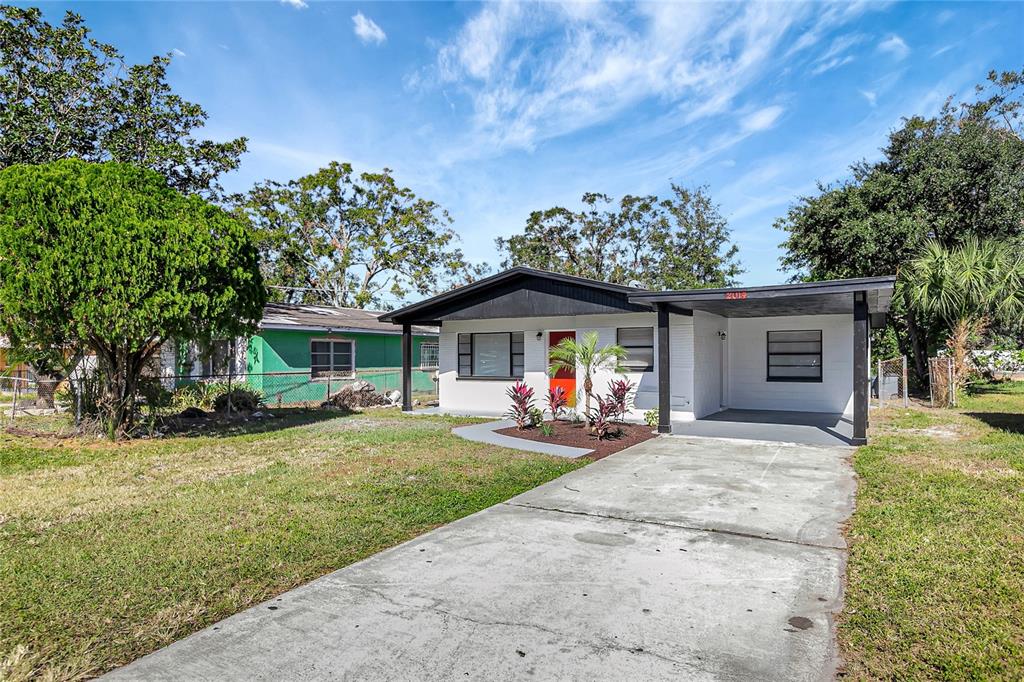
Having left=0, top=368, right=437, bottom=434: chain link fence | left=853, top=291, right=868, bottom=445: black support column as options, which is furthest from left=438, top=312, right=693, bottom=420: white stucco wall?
left=853, top=291, right=868, bottom=445: black support column

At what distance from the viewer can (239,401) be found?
49.1 ft

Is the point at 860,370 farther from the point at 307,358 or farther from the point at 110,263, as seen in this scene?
the point at 307,358

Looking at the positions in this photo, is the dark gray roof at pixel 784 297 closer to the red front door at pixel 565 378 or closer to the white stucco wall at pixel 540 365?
the white stucco wall at pixel 540 365

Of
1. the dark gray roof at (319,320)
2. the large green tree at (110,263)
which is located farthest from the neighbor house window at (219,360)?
the large green tree at (110,263)

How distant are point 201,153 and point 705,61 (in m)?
16.7

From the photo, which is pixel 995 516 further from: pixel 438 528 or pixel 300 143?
pixel 300 143

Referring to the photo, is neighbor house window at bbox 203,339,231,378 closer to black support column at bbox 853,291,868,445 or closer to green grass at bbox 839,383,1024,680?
black support column at bbox 853,291,868,445

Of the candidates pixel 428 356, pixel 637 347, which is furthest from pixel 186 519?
pixel 428 356

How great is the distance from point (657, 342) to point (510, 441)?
4.56 m

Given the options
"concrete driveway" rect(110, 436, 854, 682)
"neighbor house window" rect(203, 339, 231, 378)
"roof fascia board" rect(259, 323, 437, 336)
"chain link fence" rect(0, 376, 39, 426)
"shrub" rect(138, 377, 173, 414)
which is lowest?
"concrete driveway" rect(110, 436, 854, 682)

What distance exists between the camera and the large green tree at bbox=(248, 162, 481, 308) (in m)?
31.8

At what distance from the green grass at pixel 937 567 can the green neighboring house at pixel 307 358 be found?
13.7 metres

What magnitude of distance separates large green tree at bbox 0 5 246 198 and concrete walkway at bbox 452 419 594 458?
14.8 m

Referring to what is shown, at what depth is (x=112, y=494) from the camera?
6707 mm
